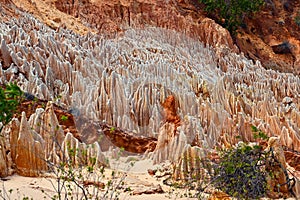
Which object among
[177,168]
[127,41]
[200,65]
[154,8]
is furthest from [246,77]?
[177,168]

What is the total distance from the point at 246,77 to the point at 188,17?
6221mm

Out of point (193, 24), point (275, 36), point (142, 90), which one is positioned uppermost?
point (275, 36)

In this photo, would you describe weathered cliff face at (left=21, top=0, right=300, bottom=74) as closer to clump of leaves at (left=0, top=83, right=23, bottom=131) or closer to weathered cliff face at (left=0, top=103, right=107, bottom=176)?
weathered cliff face at (left=0, top=103, right=107, bottom=176)

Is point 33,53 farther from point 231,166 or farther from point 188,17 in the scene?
point 188,17

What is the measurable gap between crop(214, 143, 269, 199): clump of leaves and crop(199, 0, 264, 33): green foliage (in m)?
16.9

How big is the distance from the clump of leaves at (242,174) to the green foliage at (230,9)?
16852mm

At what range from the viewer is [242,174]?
18.5 feet

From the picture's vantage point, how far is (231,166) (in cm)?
571

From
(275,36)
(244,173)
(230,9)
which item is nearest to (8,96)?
(244,173)

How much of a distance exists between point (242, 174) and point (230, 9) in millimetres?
18001

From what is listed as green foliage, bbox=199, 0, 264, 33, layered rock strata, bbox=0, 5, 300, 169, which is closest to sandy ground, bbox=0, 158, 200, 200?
layered rock strata, bbox=0, 5, 300, 169

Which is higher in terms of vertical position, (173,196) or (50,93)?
(50,93)

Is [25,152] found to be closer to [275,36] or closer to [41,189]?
[41,189]

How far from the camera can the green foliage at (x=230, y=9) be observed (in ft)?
71.7
